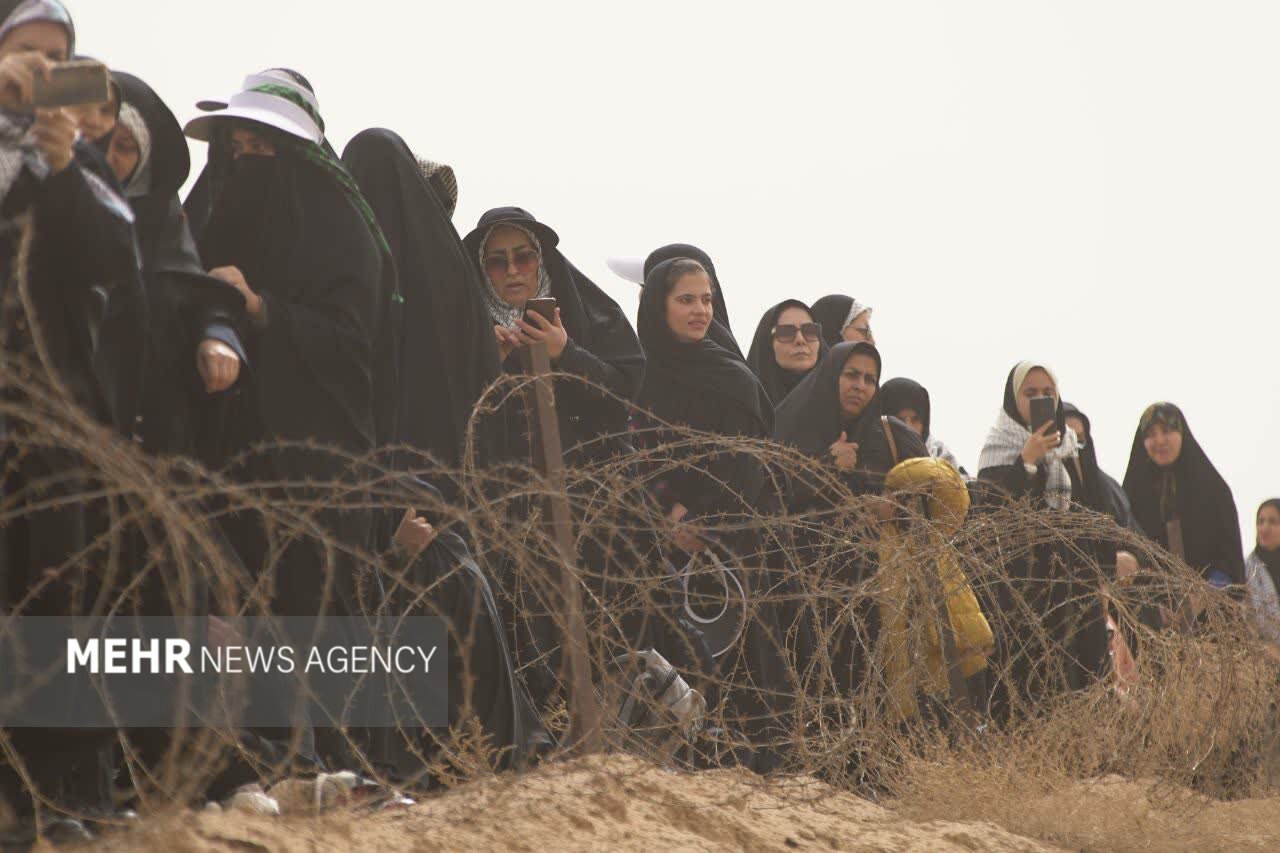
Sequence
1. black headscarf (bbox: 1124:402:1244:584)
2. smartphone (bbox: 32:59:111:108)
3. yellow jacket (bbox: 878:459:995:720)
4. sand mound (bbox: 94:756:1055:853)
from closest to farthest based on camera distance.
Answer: sand mound (bbox: 94:756:1055:853)
smartphone (bbox: 32:59:111:108)
yellow jacket (bbox: 878:459:995:720)
black headscarf (bbox: 1124:402:1244:584)

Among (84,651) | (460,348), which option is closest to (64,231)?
(84,651)

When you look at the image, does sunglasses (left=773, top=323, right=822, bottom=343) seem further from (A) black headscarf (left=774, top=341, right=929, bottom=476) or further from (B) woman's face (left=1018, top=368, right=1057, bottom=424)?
(B) woman's face (left=1018, top=368, right=1057, bottom=424)

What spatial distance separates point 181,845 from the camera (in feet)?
12.4

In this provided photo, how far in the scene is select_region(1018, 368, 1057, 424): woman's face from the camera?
9.77 m

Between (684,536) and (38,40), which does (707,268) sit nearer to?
(684,536)

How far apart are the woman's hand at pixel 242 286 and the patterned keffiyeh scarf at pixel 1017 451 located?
515 centimetres

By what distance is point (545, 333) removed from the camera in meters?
6.30

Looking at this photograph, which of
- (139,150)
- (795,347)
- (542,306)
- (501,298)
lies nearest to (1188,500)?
(795,347)

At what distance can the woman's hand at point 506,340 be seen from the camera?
255 inches

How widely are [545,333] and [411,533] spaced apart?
3.19 ft

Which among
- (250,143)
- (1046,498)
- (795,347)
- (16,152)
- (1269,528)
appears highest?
(250,143)

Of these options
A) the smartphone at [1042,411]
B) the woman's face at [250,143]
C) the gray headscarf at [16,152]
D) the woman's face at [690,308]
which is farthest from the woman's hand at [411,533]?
the smartphone at [1042,411]

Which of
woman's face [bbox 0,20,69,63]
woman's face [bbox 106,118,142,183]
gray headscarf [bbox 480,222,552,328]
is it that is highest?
woman's face [bbox 0,20,69,63]

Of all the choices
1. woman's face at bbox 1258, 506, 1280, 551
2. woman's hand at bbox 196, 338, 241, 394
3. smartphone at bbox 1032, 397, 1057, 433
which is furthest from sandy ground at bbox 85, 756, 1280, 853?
woman's face at bbox 1258, 506, 1280, 551
